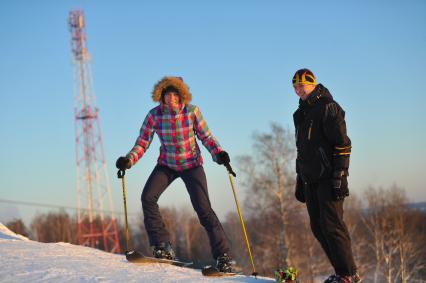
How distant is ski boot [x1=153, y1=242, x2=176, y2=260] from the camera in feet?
19.1

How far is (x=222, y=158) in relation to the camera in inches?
229

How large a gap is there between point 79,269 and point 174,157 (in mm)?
1699

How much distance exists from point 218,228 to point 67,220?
5402 cm

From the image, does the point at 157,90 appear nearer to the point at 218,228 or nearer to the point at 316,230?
the point at 218,228

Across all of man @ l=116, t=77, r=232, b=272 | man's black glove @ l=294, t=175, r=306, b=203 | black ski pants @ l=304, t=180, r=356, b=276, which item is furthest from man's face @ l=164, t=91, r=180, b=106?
black ski pants @ l=304, t=180, r=356, b=276

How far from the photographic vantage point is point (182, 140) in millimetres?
5879

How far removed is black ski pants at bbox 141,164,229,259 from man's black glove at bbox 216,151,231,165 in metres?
0.24

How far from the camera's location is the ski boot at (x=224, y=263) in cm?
539

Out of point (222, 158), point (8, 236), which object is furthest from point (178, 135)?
point (8, 236)

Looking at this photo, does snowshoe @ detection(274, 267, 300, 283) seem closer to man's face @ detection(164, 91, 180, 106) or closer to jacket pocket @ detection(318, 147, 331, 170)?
jacket pocket @ detection(318, 147, 331, 170)

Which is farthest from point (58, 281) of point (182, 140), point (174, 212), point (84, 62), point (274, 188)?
point (174, 212)

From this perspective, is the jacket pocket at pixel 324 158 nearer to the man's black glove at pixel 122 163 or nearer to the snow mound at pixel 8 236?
the man's black glove at pixel 122 163

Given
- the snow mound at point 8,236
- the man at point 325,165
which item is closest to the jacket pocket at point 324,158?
the man at point 325,165

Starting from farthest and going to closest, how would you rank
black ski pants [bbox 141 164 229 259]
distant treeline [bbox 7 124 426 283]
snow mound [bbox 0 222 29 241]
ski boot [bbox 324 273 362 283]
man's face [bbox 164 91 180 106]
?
distant treeline [bbox 7 124 426 283] < snow mound [bbox 0 222 29 241] < man's face [bbox 164 91 180 106] < black ski pants [bbox 141 164 229 259] < ski boot [bbox 324 273 362 283]
